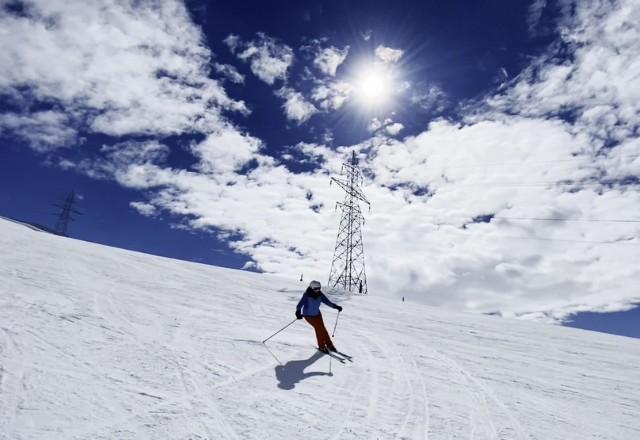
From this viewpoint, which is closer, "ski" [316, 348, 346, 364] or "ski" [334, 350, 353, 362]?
"ski" [316, 348, 346, 364]

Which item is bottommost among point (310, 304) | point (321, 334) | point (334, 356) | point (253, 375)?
point (253, 375)

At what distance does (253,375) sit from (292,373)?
2.69 feet

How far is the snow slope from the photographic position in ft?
16.2

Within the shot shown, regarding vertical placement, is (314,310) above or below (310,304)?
below

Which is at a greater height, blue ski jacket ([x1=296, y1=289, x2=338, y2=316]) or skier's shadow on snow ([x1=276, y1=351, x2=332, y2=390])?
blue ski jacket ([x1=296, y1=289, x2=338, y2=316])

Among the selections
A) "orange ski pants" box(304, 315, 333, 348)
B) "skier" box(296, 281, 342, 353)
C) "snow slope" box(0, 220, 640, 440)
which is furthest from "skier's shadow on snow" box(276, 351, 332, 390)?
"skier" box(296, 281, 342, 353)

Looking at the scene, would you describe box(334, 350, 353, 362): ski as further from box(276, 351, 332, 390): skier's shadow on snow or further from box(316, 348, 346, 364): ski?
box(276, 351, 332, 390): skier's shadow on snow

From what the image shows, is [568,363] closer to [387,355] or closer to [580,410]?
[580,410]

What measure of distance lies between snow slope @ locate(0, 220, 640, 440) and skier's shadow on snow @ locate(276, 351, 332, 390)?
44 millimetres

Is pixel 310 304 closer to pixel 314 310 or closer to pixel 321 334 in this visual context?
pixel 314 310

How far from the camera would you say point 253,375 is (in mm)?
6895

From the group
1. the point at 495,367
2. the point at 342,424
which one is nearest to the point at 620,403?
the point at 495,367

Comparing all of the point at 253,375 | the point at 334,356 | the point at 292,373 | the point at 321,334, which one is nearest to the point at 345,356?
the point at 334,356

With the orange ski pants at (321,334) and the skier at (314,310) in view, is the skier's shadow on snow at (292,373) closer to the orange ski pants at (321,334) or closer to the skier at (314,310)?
the orange ski pants at (321,334)
